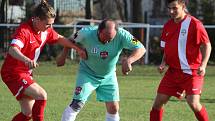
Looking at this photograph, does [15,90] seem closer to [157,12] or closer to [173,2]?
[173,2]

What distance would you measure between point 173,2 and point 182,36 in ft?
1.59

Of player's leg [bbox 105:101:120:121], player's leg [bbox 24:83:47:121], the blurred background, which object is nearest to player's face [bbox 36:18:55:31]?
player's leg [bbox 24:83:47:121]

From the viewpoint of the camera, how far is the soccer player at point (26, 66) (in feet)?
24.9

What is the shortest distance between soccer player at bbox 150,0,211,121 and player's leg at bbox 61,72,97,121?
3.19ft

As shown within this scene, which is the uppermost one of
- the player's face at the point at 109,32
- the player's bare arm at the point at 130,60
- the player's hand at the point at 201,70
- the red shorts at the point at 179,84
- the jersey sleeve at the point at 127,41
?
the player's face at the point at 109,32

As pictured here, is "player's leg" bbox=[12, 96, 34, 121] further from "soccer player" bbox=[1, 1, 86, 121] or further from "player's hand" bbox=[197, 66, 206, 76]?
"player's hand" bbox=[197, 66, 206, 76]

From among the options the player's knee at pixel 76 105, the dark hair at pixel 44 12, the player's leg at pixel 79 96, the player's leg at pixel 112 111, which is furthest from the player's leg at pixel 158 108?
the dark hair at pixel 44 12

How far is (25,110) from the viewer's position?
798 cm

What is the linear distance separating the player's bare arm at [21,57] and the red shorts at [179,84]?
2.00 m

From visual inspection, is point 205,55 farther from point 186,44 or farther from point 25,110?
point 25,110

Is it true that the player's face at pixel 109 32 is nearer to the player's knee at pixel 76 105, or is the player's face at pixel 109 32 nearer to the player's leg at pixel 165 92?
the player's knee at pixel 76 105

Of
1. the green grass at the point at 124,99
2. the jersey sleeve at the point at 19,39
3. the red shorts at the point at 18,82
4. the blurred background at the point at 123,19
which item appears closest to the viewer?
the jersey sleeve at the point at 19,39

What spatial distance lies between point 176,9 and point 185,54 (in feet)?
1.94

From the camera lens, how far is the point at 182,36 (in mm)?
8141
